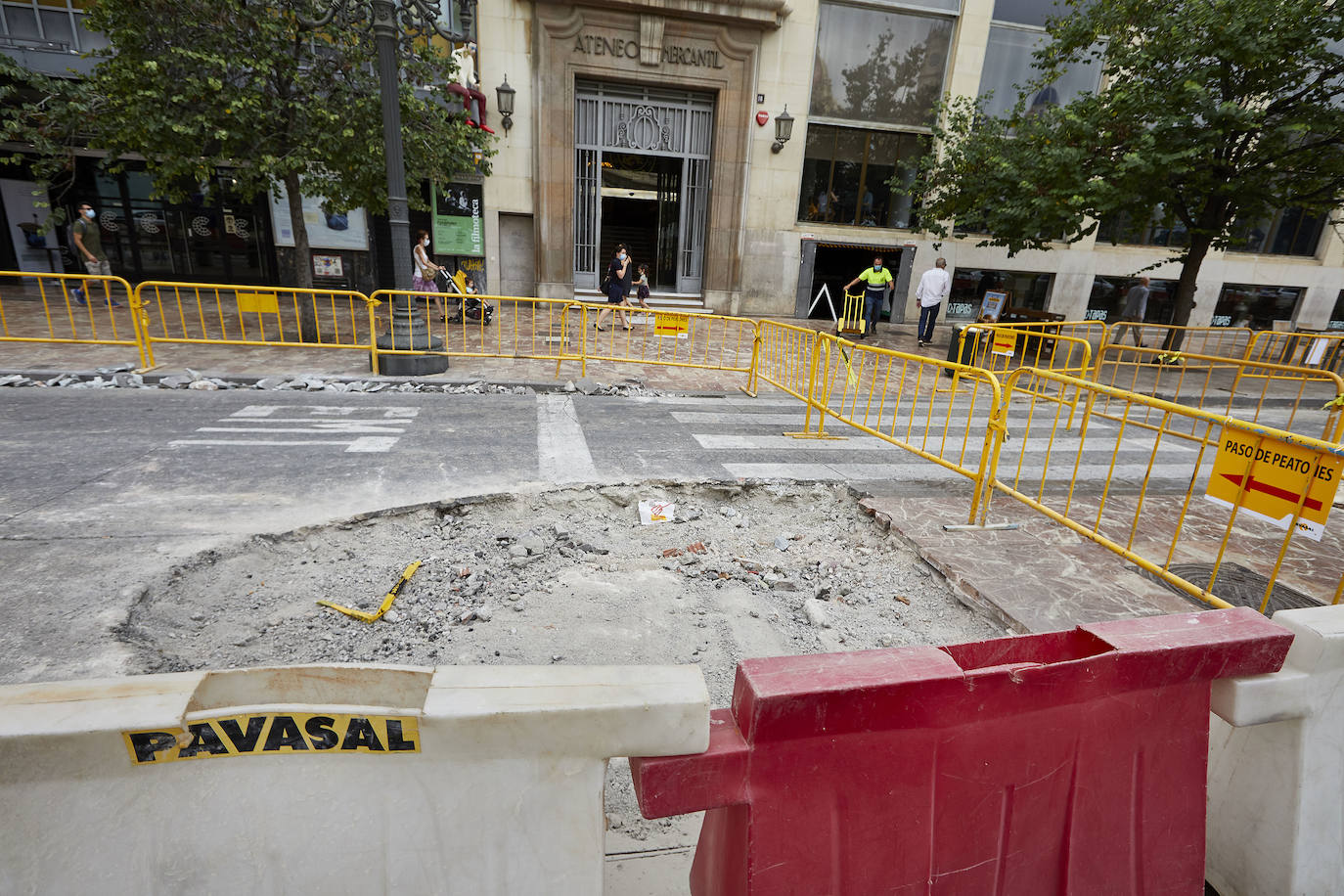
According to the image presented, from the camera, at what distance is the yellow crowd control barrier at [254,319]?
9281 mm

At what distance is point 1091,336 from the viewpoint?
20594 millimetres

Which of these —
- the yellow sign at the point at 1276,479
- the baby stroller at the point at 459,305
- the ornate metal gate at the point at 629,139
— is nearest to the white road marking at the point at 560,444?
the yellow sign at the point at 1276,479

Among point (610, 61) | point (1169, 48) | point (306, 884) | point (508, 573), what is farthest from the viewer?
point (610, 61)

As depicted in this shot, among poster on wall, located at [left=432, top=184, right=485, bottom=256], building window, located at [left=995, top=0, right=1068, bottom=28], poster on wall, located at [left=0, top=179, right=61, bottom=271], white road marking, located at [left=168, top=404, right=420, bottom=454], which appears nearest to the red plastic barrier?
white road marking, located at [left=168, top=404, right=420, bottom=454]

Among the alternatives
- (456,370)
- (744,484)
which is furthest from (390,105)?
(744,484)

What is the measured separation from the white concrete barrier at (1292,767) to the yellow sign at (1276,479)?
4.11 ft

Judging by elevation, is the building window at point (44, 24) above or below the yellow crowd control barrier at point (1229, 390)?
above

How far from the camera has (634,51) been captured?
55.9ft

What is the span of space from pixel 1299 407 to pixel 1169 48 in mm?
6882

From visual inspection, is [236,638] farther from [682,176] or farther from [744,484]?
[682,176]

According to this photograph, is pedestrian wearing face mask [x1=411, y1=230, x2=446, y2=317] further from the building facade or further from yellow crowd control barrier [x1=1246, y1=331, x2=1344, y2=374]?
yellow crowd control barrier [x1=1246, y1=331, x2=1344, y2=374]

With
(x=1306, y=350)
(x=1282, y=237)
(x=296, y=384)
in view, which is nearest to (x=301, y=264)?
(x=296, y=384)

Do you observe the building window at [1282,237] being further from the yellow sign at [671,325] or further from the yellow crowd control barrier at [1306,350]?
the yellow sign at [671,325]

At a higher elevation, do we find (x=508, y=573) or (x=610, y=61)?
(x=610, y=61)
